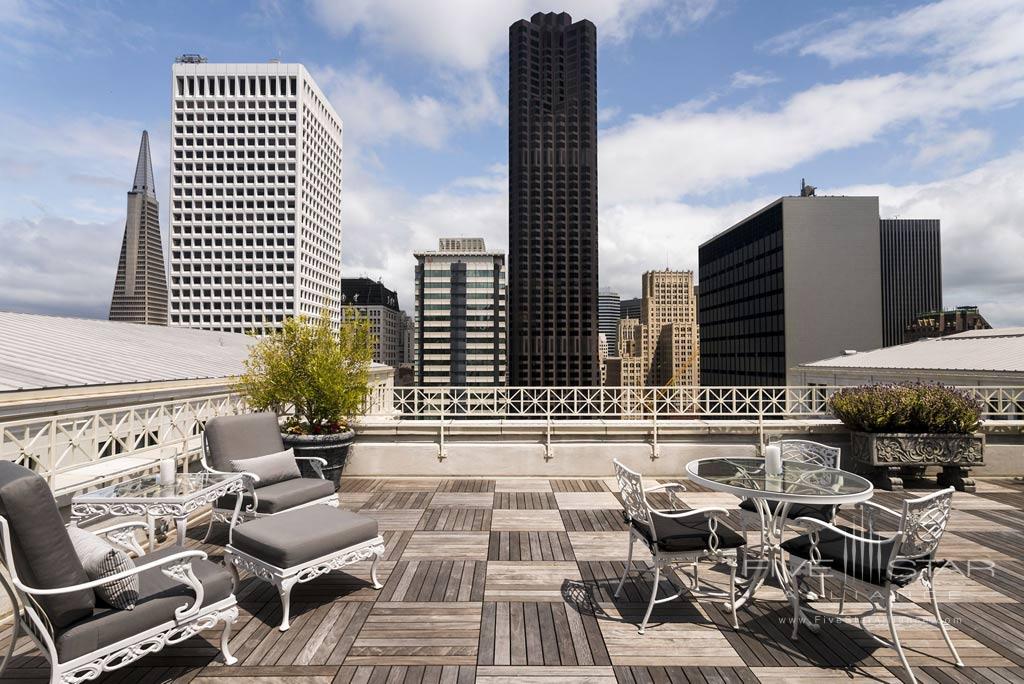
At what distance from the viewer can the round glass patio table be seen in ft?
12.1

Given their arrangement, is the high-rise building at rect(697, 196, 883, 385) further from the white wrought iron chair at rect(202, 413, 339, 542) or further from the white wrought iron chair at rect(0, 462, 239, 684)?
the white wrought iron chair at rect(0, 462, 239, 684)

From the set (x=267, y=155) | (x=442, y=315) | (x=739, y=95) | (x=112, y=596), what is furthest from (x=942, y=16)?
(x=267, y=155)

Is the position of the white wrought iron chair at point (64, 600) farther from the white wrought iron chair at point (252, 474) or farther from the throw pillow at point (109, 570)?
the white wrought iron chair at point (252, 474)

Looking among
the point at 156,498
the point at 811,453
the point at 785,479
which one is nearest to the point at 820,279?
the point at 811,453

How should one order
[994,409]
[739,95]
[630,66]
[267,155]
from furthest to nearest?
1. [267,155]
2. [630,66]
3. [739,95]
4. [994,409]

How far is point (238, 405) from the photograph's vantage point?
813cm

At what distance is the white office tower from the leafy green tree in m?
107

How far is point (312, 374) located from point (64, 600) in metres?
4.66

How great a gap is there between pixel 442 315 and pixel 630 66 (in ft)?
308

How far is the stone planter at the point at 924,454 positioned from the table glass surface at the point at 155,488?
29.3ft

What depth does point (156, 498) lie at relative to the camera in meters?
4.03

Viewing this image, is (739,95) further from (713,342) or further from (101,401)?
(713,342)

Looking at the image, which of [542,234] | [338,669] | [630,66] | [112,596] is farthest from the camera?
[542,234]

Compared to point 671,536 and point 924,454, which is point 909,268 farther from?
point 671,536
